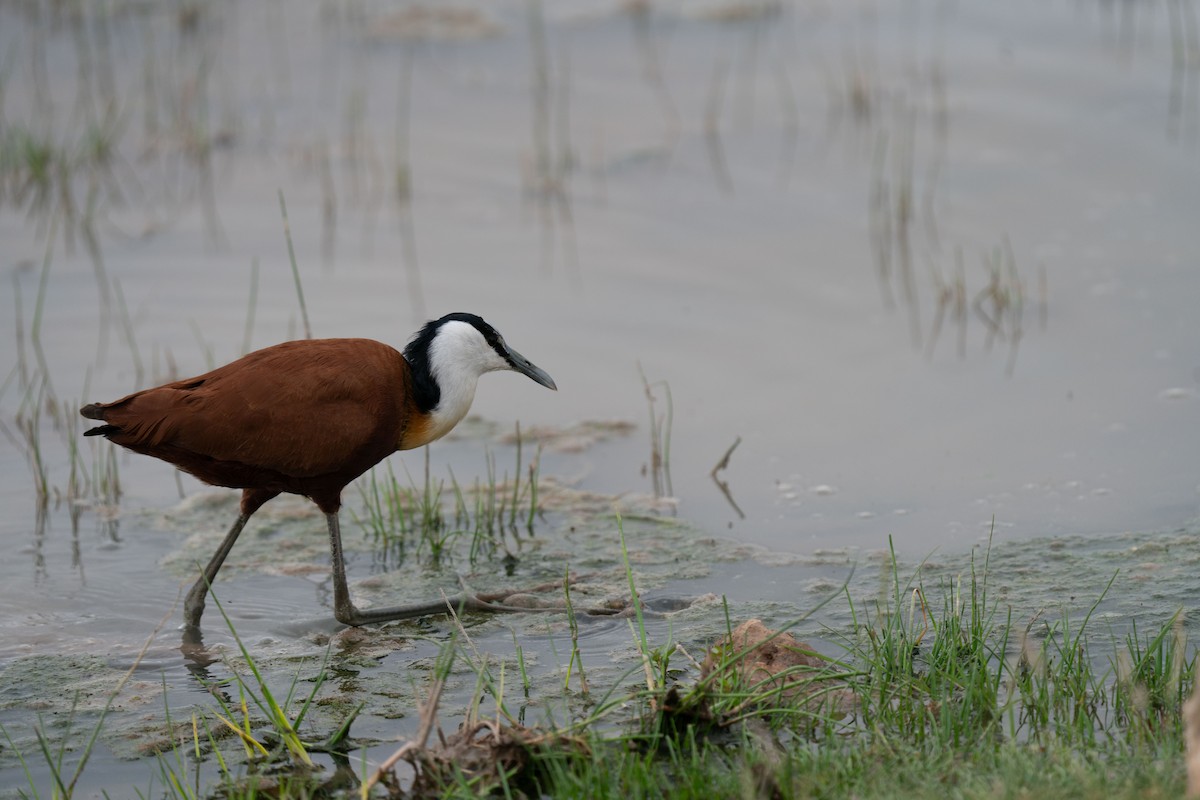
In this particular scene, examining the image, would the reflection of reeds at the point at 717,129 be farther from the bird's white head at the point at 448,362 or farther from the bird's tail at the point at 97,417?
the bird's tail at the point at 97,417

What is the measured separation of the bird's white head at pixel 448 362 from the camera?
523cm

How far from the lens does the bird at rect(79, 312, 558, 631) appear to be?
495 cm

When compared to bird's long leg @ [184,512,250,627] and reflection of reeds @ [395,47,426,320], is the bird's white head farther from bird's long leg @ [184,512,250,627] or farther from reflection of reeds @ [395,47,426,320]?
reflection of reeds @ [395,47,426,320]

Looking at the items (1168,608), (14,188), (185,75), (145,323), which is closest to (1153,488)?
(1168,608)

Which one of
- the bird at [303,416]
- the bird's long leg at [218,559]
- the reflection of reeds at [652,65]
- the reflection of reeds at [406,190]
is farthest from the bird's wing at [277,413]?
the reflection of reeds at [652,65]

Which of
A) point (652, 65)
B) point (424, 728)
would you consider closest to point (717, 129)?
point (652, 65)

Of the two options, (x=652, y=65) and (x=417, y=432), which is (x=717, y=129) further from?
(x=417, y=432)

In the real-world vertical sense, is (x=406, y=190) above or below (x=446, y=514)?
above

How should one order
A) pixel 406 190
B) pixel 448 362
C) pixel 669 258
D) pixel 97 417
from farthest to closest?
pixel 406 190
pixel 669 258
pixel 448 362
pixel 97 417

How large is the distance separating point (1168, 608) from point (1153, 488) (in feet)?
3.84

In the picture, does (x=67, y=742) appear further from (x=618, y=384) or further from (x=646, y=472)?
(x=618, y=384)

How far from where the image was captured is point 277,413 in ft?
16.3

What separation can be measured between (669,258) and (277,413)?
3.62 metres

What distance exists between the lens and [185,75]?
10453 mm
